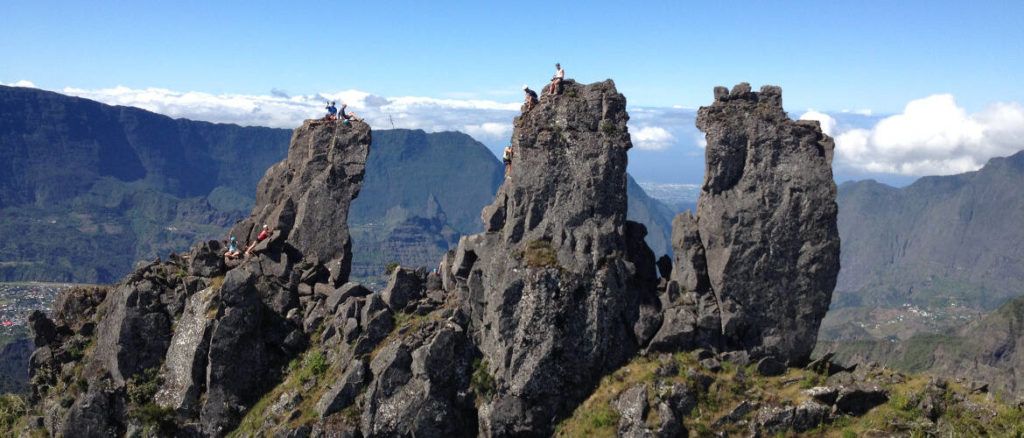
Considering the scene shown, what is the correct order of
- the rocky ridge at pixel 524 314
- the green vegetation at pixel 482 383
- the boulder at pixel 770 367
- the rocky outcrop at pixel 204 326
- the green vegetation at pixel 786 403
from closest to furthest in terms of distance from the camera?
the green vegetation at pixel 786 403
the boulder at pixel 770 367
the rocky ridge at pixel 524 314
the green vegetation at pixel 482 383
the rocky outcrop at pixel 204 326

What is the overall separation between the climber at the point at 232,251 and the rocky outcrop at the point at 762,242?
96.1 ft

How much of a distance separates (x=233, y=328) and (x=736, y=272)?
1172 inches

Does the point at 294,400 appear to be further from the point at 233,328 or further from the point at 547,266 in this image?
the point at 547,266

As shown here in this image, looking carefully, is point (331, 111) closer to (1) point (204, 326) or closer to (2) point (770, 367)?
(1) point (204, 326)

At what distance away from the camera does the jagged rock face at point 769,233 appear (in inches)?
1725

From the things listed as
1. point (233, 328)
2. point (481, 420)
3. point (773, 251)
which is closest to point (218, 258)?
point (233, 328)

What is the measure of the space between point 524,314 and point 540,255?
12.1 feet

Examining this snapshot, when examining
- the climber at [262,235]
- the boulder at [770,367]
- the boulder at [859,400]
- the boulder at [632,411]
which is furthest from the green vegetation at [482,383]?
the climber at [262,235]

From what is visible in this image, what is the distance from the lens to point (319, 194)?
2163 inches

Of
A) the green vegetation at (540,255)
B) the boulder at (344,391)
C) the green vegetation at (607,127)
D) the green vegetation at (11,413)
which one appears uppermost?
the green vegetation at (607,127)

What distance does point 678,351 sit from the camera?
4406 cm

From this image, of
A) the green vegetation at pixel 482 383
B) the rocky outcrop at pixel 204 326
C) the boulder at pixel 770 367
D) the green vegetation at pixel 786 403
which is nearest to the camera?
the green vegetation at pixel 786 403

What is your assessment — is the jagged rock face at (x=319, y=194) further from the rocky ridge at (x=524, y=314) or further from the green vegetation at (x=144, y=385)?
the green vegetation at (x=144, y=385)

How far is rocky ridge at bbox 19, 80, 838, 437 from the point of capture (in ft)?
141
